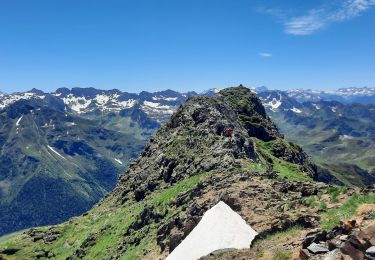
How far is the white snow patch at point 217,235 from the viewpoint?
35.8 meters

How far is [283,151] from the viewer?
150625 mm

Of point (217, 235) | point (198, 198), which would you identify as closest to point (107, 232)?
point (198, 198)

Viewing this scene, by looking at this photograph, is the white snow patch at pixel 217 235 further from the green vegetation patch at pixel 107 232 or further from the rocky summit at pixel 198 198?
the green vegetation patch at pixel 107 232

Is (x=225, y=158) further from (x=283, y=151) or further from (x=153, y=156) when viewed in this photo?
(x=283, y=151)

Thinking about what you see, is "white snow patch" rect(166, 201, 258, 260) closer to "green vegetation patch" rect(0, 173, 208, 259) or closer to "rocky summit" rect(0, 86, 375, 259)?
"rocky summit" rect(0, 86, 375, 259)

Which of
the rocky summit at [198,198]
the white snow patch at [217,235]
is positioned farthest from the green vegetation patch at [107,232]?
the white snow patch at [217,235]

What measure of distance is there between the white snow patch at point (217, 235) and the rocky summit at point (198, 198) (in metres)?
1.72

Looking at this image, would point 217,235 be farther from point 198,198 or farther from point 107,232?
point 107,232

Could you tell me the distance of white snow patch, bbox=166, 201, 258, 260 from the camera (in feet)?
117

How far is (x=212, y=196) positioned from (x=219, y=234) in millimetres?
20976

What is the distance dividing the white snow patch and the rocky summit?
1.72 m

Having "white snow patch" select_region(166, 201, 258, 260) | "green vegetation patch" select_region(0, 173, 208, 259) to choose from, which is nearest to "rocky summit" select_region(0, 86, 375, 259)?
"green vegetation patch" select_region(0, 173, 208, 259)

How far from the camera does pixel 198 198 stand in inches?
2474

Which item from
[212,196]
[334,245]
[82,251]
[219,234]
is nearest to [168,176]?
[82,251]
